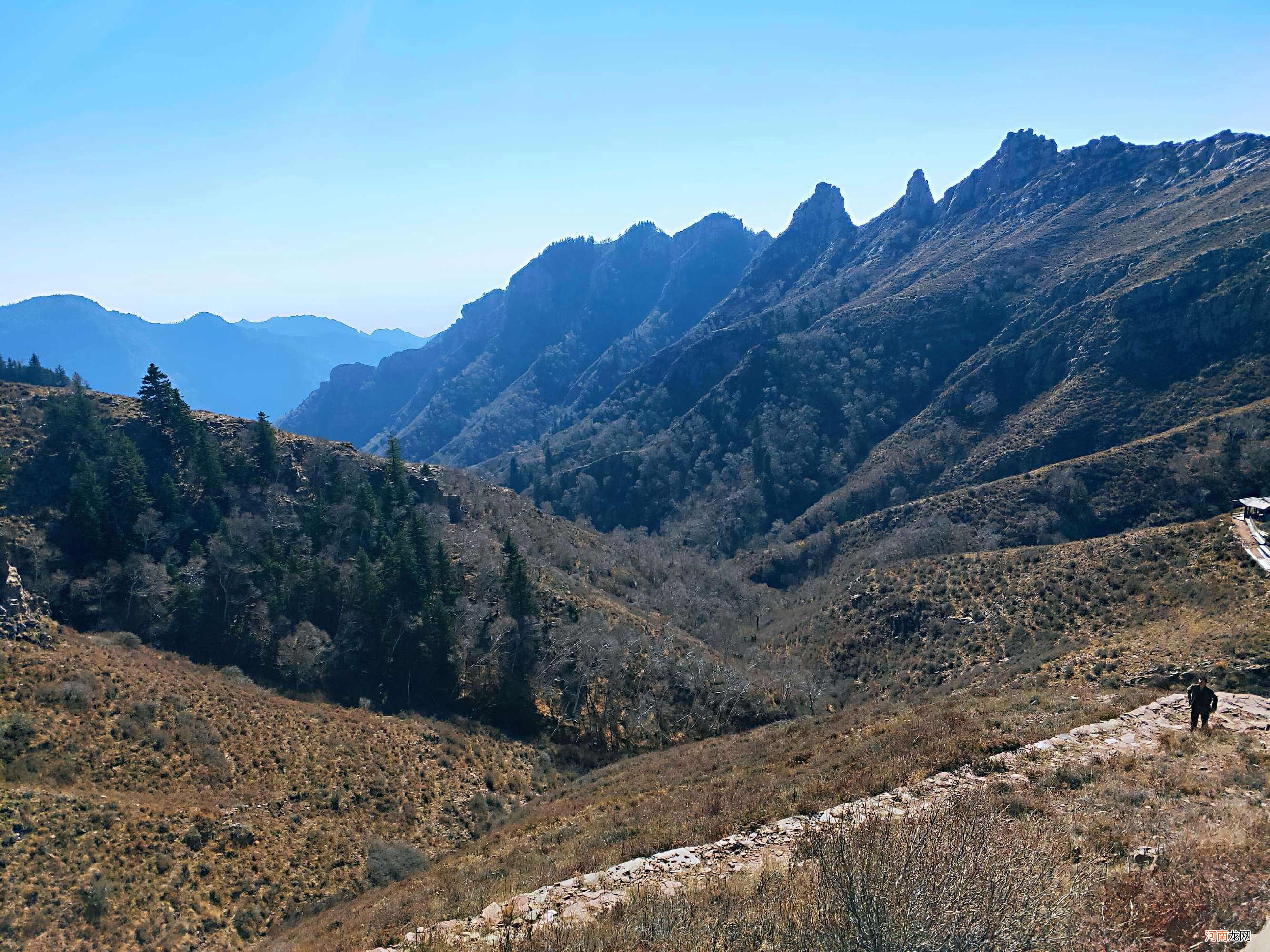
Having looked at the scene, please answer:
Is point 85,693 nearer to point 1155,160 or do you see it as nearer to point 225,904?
point 225,904

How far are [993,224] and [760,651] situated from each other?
15411 centimetres

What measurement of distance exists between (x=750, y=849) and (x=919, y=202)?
22311 cm

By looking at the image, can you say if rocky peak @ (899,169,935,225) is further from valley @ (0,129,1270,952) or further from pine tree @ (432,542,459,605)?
pine tree @ (432,542,459,605)

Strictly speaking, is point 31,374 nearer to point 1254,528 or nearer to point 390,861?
point 390,861

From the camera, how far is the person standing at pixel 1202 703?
1611 cm

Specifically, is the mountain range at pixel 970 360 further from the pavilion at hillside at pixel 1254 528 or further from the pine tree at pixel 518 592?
the pine tree at pixel 518 592

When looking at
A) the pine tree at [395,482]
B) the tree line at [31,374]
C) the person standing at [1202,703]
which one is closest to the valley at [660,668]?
the pine tree at [395,482]

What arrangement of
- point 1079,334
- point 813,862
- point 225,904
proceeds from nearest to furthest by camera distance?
1. point 813,862
2. point 225,904
3. point 1079,334

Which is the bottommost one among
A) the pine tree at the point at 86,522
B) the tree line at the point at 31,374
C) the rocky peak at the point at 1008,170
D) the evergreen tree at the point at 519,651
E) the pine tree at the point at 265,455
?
the evergreen tree at the point at 519,651

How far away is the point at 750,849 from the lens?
44.0ft

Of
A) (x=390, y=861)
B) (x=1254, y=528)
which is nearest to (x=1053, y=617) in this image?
(x=1254, y=528)

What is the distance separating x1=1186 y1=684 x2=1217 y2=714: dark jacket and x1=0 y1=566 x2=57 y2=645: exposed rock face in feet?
151

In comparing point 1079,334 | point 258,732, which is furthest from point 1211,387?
point 258,732

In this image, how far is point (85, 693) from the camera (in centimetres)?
A: 2778
